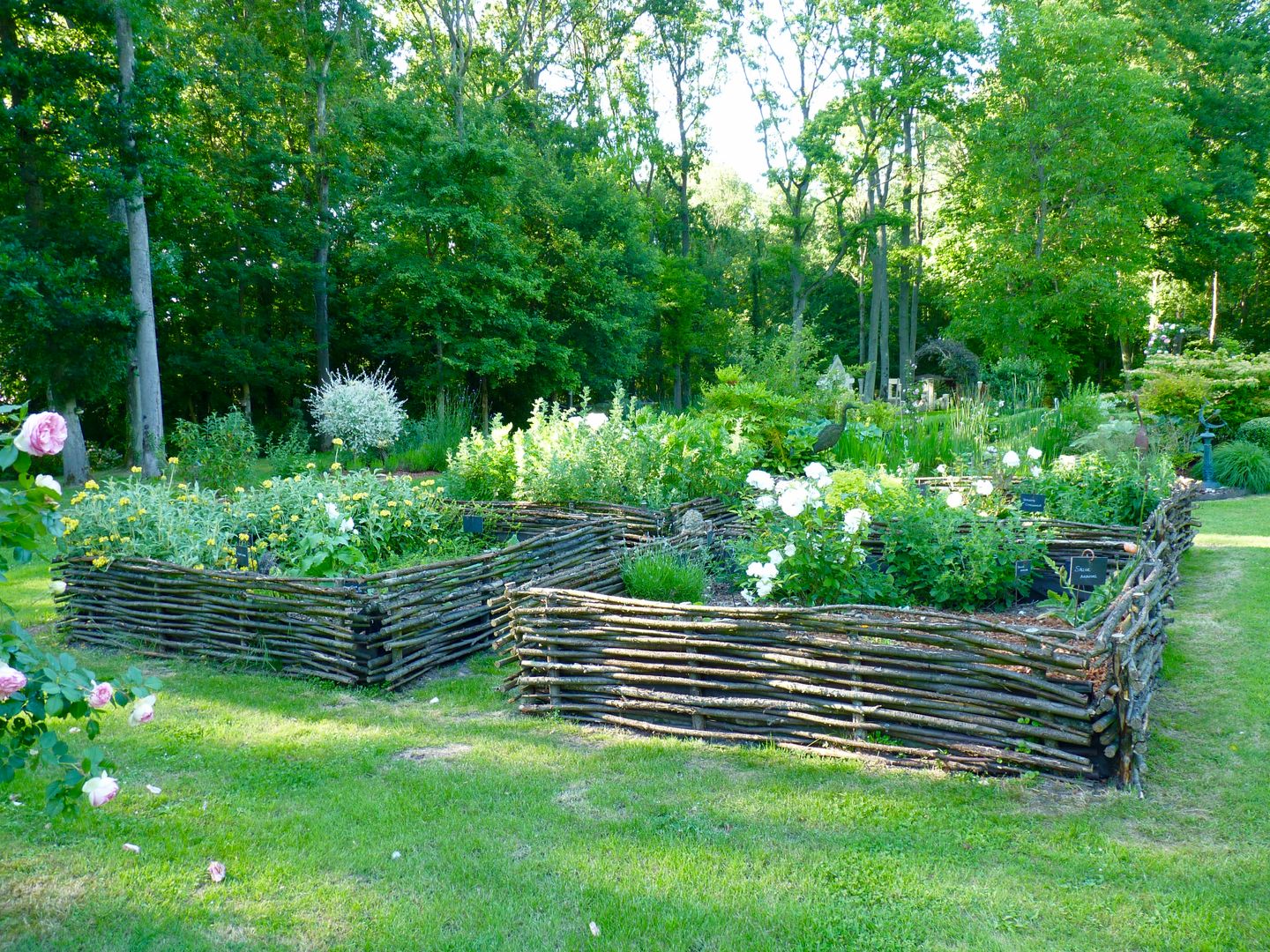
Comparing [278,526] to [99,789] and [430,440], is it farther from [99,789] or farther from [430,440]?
[430,440]

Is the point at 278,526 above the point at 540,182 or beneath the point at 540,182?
beneath

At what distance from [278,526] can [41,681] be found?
12.8 feet

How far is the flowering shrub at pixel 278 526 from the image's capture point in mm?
5105

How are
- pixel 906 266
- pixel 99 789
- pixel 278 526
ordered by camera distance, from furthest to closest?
pixel 906 266, pixel 278 526, pixel 99 789

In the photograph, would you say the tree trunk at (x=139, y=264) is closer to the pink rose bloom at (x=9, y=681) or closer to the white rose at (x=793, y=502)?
the white rose at (x=793, y=502)

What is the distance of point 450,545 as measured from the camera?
5.59 metres

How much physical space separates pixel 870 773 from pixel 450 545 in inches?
132

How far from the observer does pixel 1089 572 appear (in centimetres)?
404

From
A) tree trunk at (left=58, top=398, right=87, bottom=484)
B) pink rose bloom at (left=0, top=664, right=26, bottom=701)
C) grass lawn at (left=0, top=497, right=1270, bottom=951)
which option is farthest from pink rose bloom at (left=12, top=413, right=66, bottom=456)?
tree trunk at (left=58, top=398, right=87, bottom=484)

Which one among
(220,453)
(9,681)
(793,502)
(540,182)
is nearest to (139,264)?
(220,453)

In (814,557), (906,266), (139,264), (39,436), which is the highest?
(906,266)

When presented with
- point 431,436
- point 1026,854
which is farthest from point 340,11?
point 1026,854

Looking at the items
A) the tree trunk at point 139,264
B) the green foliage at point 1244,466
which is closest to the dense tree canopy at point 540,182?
the tree trunk at point 139,264

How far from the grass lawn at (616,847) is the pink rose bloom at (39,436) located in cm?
131
